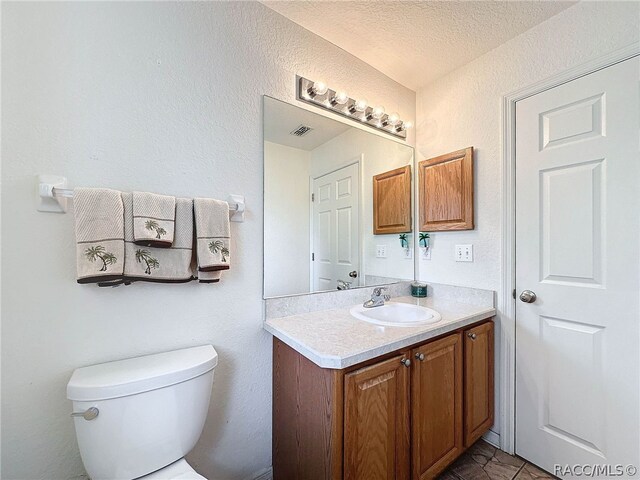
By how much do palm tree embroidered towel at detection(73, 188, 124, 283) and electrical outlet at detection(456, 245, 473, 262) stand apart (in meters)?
1.79

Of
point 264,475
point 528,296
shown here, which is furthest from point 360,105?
point 264,475

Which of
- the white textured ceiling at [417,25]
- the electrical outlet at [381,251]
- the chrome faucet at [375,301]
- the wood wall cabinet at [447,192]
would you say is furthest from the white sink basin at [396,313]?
the white textured ceiling at [417,25]

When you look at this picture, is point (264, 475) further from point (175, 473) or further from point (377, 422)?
point (377, 422)

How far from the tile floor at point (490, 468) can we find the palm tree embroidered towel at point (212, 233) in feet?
5.11

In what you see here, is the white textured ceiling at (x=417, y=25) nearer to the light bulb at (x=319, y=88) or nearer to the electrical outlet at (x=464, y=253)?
the light bulb at (x=319, y=88)

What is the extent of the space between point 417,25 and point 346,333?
1.62m

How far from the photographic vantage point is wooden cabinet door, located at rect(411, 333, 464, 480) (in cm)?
116

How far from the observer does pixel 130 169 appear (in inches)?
40.3

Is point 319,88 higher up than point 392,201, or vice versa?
point 319,88

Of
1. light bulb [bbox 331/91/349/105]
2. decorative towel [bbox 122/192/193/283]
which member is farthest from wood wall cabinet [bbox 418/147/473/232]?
decorative towel [bbox 122/192/193/283]

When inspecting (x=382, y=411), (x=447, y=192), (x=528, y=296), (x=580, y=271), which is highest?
(x=447, y=192)

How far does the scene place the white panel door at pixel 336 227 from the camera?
5.05ft

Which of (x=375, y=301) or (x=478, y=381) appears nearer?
(x=478, y=381)

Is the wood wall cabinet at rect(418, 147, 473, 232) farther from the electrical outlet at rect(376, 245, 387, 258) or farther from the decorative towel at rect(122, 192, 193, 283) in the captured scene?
the decorative towel at rect(122, 192, 193, 283)
